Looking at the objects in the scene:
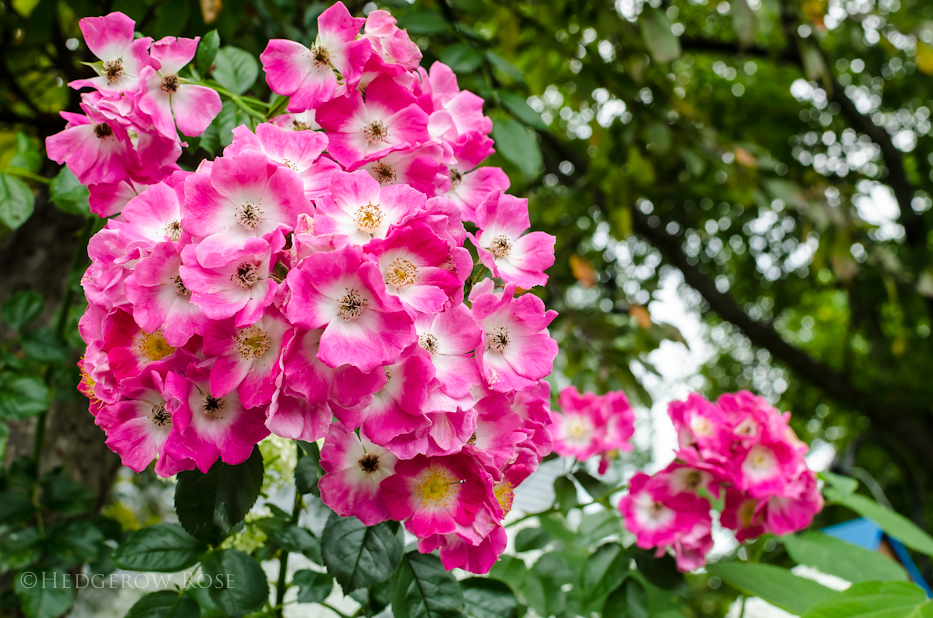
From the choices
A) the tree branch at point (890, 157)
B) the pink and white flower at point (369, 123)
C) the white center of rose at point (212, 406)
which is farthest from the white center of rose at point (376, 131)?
the tree branch at point (890, 157)

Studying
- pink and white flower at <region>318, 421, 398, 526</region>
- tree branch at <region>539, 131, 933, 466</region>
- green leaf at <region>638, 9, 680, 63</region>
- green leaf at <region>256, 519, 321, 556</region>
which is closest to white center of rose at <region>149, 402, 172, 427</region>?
pink and white flower at <region>318, 421, 398, 526</region>

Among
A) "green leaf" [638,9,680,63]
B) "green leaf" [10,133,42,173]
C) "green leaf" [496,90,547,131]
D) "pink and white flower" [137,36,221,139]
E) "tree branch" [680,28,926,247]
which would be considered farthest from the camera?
"tree branch" [680,28,926,247]

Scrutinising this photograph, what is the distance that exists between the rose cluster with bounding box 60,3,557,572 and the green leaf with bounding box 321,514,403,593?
0.06 metres

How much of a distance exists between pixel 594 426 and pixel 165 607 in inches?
23.7

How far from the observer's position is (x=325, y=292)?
0.38 m

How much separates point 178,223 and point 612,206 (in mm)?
1595

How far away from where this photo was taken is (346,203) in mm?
431

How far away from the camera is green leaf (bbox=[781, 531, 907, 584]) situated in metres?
0.80

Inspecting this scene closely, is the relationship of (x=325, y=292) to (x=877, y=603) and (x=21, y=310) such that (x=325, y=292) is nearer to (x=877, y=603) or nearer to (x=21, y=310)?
(x=877, y=603)

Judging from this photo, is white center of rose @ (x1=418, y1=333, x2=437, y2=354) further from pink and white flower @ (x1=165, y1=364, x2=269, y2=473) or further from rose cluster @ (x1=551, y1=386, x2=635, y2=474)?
rose cluster @ (x1=551, y1=386, x2=635, y2=474)

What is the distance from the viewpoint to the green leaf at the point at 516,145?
905 mm

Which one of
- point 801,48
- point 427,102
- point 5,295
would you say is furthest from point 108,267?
point 801,48

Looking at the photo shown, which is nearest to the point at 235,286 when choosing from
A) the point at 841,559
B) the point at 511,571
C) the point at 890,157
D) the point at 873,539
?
the point at 511,571

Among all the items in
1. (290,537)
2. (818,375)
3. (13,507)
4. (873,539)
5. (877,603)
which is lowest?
(818,375)
